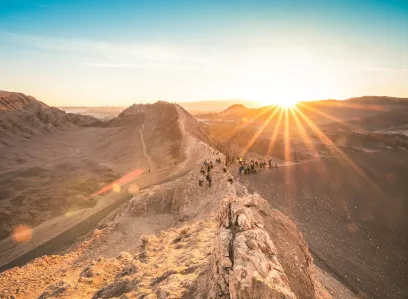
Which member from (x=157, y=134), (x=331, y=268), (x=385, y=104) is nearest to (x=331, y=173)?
(x=331, y=268)

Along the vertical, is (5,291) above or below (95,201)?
above

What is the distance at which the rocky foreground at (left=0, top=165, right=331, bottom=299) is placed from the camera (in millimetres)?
8195

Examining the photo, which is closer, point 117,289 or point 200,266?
point 200,266

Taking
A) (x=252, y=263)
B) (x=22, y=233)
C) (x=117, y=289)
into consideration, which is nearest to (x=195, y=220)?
(x=117, y=289)

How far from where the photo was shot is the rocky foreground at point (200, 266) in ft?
26.9

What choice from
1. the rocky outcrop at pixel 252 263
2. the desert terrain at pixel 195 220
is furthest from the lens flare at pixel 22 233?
the rocky outcrop at pixel 252 263

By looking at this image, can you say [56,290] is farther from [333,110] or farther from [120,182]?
[333,110]

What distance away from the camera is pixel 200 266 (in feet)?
36.4

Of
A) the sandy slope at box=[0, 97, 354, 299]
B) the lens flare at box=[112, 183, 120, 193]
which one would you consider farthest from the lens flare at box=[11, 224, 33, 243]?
the lens flare at box=[112, 183, 120, 193]

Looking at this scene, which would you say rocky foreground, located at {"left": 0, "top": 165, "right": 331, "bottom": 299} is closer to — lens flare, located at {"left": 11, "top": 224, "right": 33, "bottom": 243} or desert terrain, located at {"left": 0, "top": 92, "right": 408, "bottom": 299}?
desert terrain, located at {"left": 0, "top": 92, "right": 408, "bottom": 299}

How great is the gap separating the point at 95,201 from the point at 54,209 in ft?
16.9

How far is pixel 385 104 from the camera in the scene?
367 feet

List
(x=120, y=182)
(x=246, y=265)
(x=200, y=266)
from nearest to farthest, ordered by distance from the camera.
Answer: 1. (x=246, y=265)
2. (x=200, y=266)
3. (x=120, y=182)

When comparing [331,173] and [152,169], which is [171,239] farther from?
[152,169]
